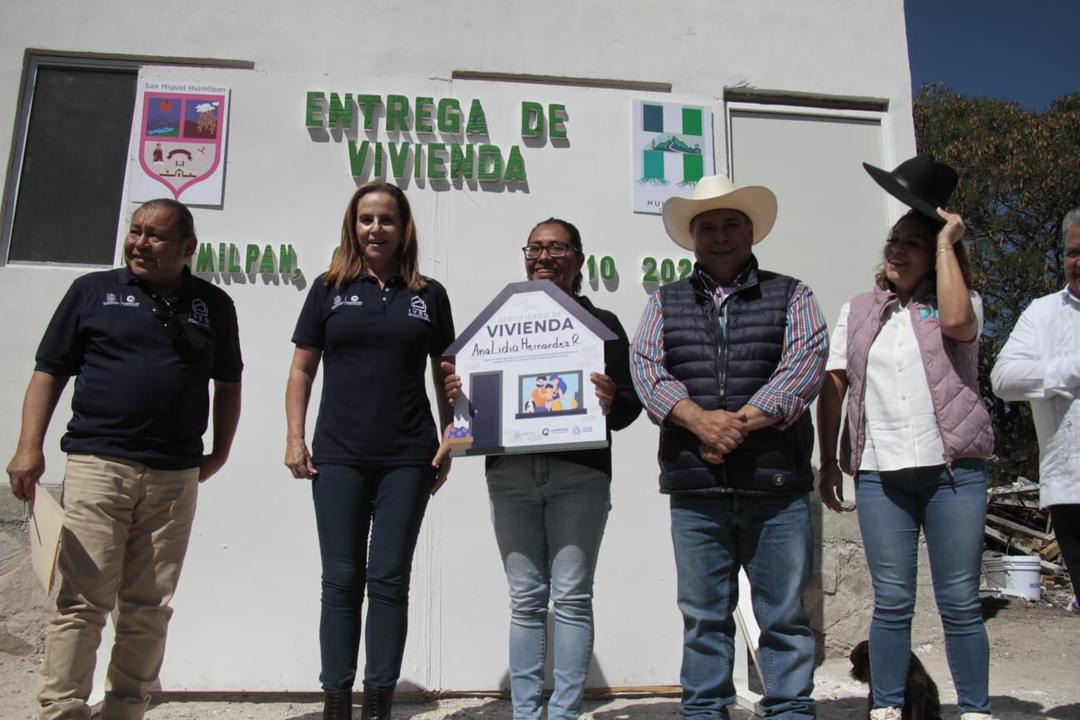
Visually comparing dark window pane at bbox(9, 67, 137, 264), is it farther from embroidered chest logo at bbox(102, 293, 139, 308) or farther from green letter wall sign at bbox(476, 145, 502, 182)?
green letter wall sign at bbox(476, 145, 502, 182)

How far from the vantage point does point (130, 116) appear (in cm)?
472

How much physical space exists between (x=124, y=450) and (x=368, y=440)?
0.83 meters

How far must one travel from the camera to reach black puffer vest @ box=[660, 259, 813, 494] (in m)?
2.67

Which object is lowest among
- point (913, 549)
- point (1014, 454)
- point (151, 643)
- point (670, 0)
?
point (151, 643)

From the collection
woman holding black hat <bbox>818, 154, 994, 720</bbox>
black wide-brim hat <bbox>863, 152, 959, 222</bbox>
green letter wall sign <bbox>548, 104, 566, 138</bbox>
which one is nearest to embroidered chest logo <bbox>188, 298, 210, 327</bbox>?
green letter wall sign <bbox>548, 104, 566, 138</bbox>

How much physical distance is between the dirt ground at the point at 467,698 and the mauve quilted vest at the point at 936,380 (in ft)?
5.09

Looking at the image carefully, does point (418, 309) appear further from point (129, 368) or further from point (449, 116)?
point (449, 116)

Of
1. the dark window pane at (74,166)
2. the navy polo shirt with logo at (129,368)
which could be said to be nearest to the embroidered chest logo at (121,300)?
Result: the navy polo shirt with logo at (129,368)

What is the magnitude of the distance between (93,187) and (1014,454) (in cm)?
1716

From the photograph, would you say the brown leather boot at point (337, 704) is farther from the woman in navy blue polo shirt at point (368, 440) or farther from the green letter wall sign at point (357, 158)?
the green letter wall sign at point (357, 158)

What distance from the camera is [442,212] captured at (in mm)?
4637

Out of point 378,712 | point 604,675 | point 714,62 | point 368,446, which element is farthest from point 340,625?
point 714,62

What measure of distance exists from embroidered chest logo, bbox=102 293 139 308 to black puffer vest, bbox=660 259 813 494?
191cm

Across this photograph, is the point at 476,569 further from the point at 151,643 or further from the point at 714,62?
the point at 714,62
